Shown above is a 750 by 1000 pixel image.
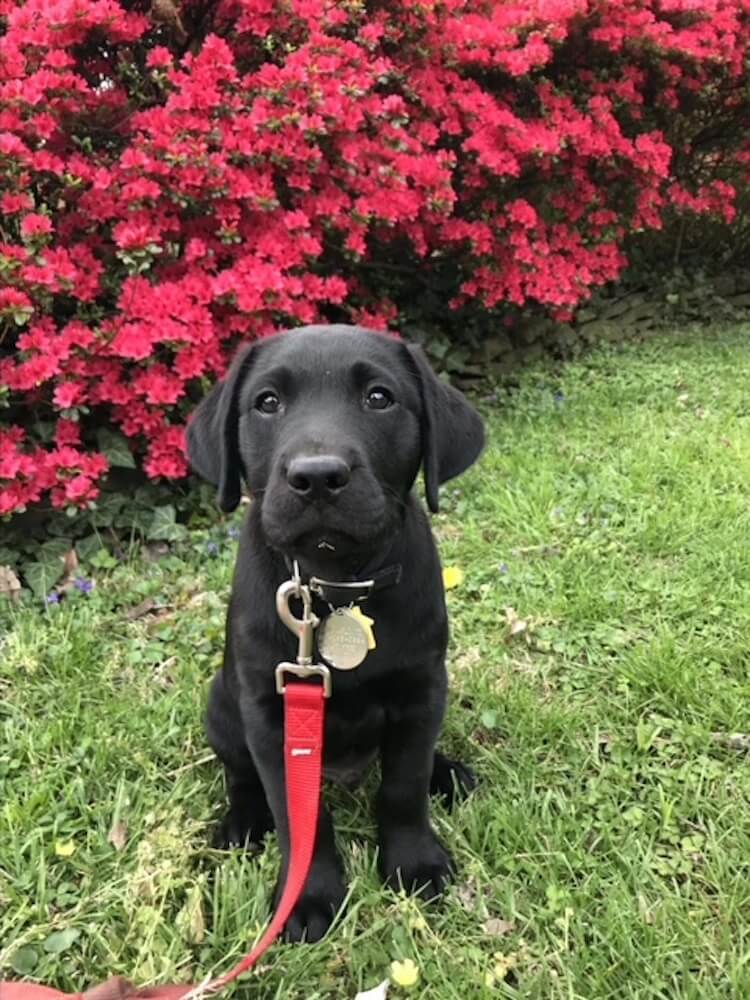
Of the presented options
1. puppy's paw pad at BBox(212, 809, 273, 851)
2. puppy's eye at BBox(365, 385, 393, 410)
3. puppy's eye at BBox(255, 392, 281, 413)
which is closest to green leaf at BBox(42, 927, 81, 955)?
puppy's paw pad at BBox(212, 809, 273, 851)

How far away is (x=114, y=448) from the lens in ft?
11.9

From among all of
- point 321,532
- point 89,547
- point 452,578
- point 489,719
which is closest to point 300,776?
point 321,532

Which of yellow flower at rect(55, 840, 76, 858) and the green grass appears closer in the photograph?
the green grass

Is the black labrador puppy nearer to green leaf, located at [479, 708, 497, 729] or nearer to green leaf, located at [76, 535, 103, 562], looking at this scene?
green leaf, located at [479, 708, 497, 729]

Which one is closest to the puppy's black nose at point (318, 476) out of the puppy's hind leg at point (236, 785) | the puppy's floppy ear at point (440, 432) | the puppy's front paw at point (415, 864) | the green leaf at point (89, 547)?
the puppy's floppy ear at point (440, 432)

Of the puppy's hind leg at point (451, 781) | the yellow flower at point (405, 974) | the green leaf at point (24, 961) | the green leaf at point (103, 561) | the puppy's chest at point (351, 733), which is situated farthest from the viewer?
the green leaf at point (103, 561)

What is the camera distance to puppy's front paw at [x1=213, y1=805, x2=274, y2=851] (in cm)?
211

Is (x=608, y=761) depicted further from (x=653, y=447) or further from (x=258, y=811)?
(x=653, y=447)

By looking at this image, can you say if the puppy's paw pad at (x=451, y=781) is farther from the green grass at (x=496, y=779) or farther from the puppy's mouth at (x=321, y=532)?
the puppy's mouth at (x=321, y=532)

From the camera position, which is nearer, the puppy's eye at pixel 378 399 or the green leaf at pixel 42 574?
the puppy's eye at pixel 378 399

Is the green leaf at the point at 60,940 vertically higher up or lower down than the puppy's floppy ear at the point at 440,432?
lower down

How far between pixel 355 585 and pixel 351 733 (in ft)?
1.24

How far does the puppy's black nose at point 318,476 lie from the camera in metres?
1.53

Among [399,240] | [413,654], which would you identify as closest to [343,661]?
[413,654]
